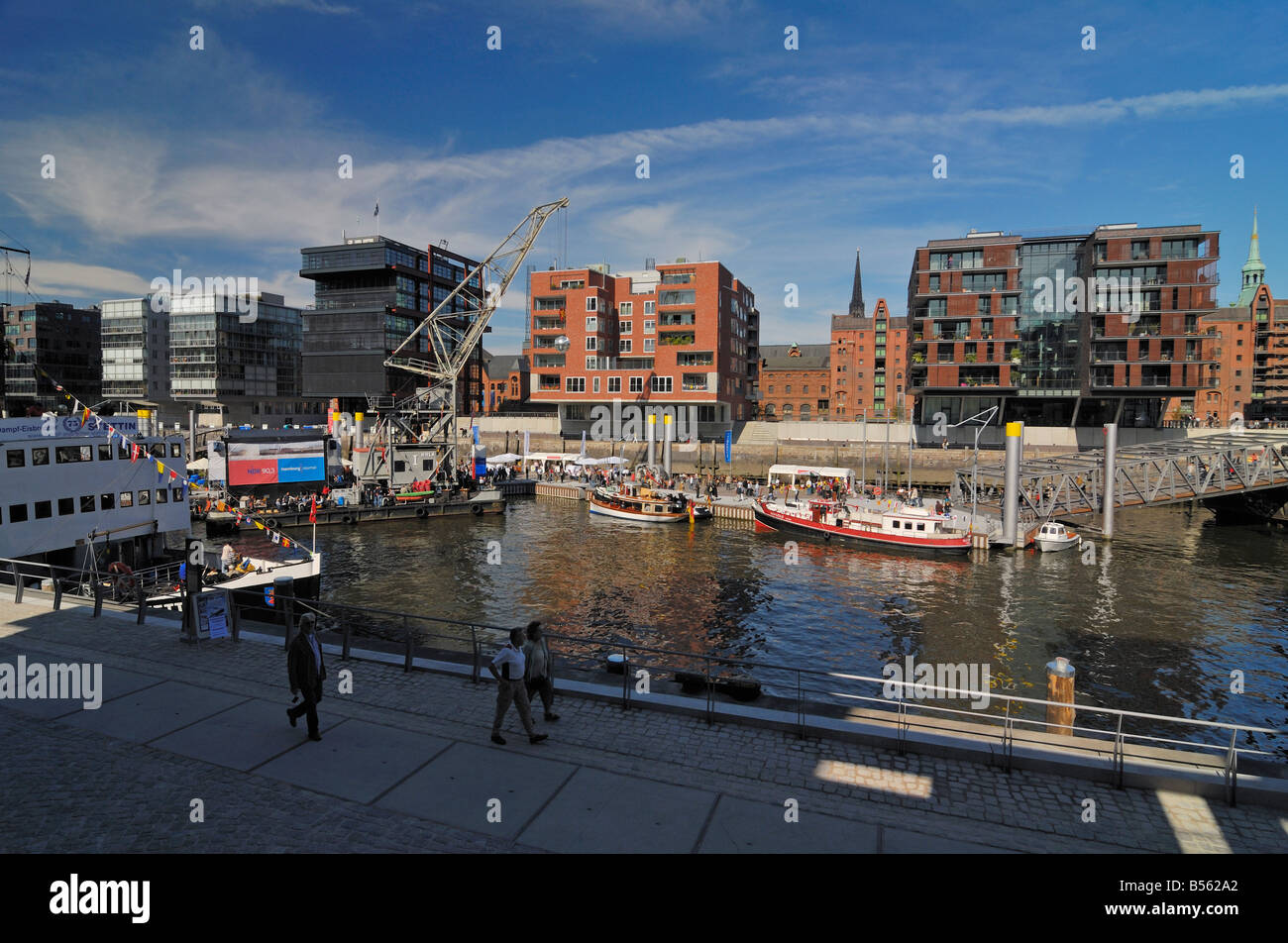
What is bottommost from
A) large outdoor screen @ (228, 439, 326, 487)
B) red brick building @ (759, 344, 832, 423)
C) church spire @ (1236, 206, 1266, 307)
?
large outdoor screen @ (228, 439, 326, 487)

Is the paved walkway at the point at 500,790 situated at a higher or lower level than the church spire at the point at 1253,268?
lower

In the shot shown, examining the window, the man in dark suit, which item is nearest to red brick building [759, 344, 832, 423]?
the window

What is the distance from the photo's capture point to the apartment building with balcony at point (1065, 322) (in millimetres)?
70438

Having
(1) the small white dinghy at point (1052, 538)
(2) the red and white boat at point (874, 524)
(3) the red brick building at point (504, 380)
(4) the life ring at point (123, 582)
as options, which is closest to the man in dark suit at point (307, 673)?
(4) the life ring at point (123, 582)

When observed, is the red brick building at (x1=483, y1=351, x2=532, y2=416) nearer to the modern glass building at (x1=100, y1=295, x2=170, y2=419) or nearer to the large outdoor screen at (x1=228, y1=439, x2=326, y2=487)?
the modern glass building at (x1=100, y1=295, x2=170, y2=419)

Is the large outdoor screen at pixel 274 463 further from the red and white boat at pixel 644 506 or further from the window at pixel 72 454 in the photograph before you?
the window at pixel 72 454

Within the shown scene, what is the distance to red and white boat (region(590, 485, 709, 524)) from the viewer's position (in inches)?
2147

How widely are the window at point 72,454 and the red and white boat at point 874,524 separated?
130 ft

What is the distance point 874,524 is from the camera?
46.2 m

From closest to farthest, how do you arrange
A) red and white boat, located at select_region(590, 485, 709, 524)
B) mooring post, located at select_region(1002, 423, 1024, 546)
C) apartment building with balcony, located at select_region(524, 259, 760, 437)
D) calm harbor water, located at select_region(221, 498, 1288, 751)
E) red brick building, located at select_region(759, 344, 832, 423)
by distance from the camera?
calm harbor water, located at select_region(221, 498, 1288, 751), mooring post, located at select_region(1002, 423, 1024, 546), red and white boat, located at select_region(590, 485, 709, 524), apartment building with balcony, located at select_region(524, 259, 760, 437), red brick building, located at select_region(759, 344, 832, 423)

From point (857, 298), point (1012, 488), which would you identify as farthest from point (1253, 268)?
point (1012, 488)

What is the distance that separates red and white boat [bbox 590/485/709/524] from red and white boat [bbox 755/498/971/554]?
6.66 meters
